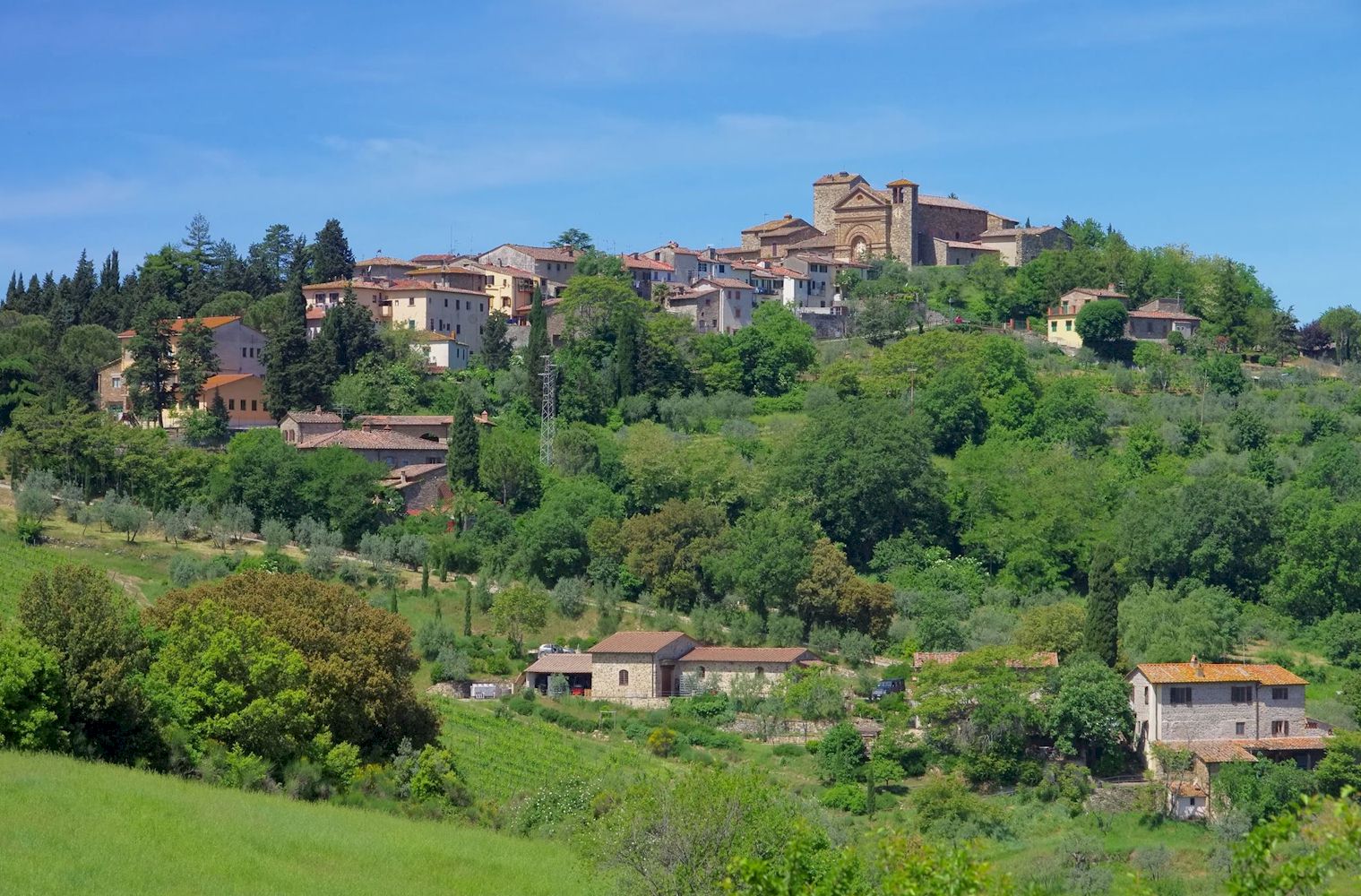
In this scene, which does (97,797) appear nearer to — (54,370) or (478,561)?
(478,561)

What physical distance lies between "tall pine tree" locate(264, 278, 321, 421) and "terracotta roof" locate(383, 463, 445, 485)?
724cm

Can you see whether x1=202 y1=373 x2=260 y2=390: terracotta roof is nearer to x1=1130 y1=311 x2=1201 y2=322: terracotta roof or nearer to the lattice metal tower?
the lattice metal tower

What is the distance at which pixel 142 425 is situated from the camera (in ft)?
233

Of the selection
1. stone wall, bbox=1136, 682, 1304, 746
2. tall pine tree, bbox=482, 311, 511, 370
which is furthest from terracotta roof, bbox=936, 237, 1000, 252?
stone wall, bbox=1136, 682, 1304, 746

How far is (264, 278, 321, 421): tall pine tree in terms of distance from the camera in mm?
71500

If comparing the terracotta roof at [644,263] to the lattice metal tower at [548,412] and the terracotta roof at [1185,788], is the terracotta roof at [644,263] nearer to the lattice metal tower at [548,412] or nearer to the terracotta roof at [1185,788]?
the lattice metal tower at [548,412]

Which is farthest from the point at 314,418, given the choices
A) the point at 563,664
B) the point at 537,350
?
the point at 563,664

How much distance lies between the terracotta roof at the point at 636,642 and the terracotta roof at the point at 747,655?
79cm

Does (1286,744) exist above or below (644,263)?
below

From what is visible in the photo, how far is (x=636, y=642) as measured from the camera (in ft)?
179

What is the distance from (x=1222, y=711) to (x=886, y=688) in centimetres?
918

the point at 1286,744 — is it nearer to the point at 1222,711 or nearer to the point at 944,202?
the point at 1222,711

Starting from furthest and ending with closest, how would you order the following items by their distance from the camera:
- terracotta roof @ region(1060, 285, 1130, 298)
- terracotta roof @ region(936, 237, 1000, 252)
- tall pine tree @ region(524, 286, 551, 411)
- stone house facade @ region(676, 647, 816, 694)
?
terracotta roof @ region(936, 237, 1000, 252)
terracotta roof @ region(1060, 285, 1130, 298)
tall pine tree @ region(524, 286, 551, 411)
stone house facade @ region(676, 647, 816, 694)

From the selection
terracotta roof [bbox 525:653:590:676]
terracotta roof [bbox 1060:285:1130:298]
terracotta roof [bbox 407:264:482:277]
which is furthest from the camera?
terracotta roof [bbox 1060:285:1130:298]
